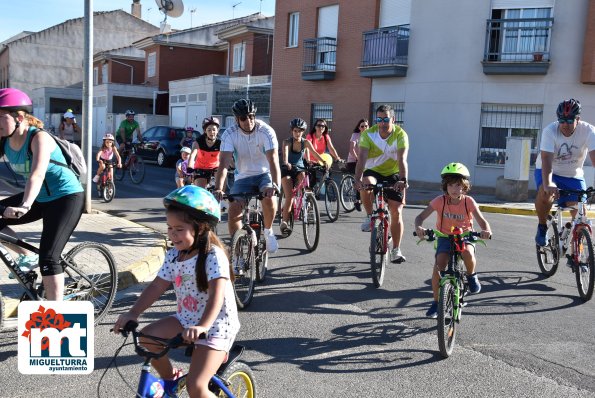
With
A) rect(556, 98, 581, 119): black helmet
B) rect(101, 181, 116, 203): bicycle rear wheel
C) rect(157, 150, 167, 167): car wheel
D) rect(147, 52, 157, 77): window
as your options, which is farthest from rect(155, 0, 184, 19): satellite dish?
rect(556, 98, 581, 119): black helmet

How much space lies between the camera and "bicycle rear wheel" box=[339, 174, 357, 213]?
13.3 metres

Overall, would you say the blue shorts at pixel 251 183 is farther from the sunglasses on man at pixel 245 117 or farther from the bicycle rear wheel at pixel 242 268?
the bicycle rear wheel at pixel 242 268

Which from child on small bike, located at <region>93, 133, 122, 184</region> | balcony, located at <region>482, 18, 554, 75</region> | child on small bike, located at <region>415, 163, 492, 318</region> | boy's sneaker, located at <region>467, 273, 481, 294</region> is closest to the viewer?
child on small bike, located at <region>415, 163, 492, 318</region>

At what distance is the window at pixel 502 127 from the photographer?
757 inches

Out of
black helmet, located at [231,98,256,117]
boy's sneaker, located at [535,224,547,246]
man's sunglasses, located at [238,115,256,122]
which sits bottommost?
boy's sneaker, located at [535,224,547,246]

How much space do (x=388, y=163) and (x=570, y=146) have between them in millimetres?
2028

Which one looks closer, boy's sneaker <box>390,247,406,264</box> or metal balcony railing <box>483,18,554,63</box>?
boy's sneaker <box>390,247,406,264</box>

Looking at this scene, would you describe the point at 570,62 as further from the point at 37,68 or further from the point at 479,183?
A: the point at 37,68

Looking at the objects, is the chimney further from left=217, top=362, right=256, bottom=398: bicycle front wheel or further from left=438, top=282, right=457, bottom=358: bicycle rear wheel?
left=217, top=362, right=256, bottom=398: bicycle front wheel

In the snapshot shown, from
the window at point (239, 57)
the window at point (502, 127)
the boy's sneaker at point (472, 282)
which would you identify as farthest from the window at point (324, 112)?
the boy's sneaker at point (472, 282)

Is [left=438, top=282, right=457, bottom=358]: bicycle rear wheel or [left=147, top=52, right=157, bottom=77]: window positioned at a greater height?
[left=147, top=52, right=157, bottom=77]: window

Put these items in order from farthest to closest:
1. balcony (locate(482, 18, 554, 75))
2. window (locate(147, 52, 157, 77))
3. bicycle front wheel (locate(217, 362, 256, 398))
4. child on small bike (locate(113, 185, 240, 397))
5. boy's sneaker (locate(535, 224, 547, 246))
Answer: window (locate(147, 52, 157, 77))
balcony (locate(482, 18, 554, 75))
boy's sneaker (locate(535, 224, 547, 246))
bicycle front wheel (locate(217, 362, 256, 398))
child on small bike (locate(113, 185, 240, 397))

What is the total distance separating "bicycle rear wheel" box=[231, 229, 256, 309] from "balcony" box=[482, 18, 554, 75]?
15.0 meters

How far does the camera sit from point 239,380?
346 cm
